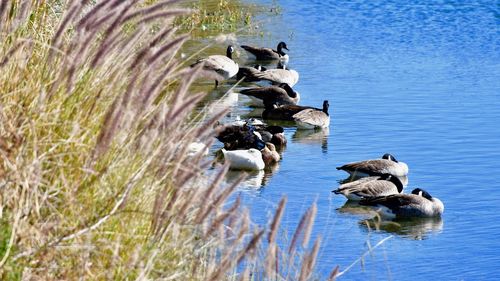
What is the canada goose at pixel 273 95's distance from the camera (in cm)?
1689

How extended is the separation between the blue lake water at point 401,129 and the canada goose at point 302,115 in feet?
0.54

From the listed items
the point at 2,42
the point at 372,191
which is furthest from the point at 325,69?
the point at 2,42

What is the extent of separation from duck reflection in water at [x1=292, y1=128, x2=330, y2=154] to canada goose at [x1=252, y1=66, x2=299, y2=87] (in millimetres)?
2718

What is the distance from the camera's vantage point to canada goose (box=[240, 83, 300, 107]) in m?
16.9

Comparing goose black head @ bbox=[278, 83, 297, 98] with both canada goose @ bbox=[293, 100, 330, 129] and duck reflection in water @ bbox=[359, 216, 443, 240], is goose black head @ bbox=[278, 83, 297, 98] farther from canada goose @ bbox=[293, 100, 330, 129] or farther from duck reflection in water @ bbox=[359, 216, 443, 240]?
duck reflection in water @ bbox=[359, 216, 443, 240]

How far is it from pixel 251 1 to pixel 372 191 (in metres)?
16.6

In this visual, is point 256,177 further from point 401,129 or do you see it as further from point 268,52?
point 268,52

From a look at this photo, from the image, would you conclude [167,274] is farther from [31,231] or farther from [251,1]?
[251,1]

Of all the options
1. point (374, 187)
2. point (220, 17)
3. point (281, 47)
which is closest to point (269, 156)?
point (374, 187)

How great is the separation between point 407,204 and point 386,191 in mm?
783

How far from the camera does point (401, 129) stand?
1445cm

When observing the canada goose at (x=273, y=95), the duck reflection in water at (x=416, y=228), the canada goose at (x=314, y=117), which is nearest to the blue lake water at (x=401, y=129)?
the duck reflection in water at (x=416, y=228)

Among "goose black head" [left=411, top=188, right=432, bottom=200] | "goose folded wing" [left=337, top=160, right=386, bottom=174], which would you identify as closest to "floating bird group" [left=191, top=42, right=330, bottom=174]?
"goose folded wing" [left=337, top=160, right=386, bottom=174]

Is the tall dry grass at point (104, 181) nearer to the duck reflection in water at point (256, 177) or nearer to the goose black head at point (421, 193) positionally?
the goose black head at point (421, 193)
